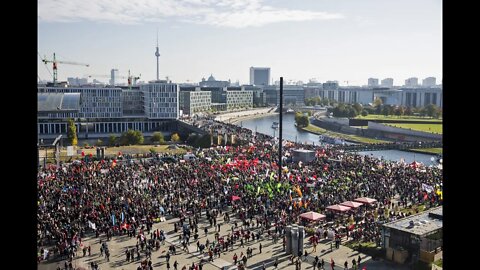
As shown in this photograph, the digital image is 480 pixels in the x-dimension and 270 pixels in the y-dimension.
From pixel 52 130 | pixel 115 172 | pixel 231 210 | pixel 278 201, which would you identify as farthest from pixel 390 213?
pixel 52 130

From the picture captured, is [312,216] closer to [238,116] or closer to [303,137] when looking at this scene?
[303,137]

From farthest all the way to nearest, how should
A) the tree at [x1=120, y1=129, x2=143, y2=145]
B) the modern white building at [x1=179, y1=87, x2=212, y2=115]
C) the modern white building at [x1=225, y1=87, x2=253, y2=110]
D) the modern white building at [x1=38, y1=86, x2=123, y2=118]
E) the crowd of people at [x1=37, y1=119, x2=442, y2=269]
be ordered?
1. the modern white building at [x1=225, y1=87, x2=253, y2=110]
2. the modern white building at [x1=179, y1=87, x2=212, y2=115]
3. the modern white building at [x1=38, y1=86, x2=123, y2=118]
4. the tree at [x1=120, y1=129, x2=143, y2=145]
5. the crowd of people at [x1=37, y1=119, x2=442, y2=269]

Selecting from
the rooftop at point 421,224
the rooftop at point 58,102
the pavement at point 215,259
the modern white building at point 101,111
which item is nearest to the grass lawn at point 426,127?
the modern white building at point 101,111

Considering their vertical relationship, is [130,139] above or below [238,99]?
below

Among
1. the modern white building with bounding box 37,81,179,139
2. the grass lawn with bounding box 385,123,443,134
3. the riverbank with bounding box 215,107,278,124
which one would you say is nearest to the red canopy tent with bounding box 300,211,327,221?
the grass lawn with bounding box 385,123,443,134

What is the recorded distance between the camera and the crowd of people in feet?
76.6

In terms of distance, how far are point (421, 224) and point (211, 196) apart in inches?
539

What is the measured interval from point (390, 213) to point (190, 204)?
11.3 metres

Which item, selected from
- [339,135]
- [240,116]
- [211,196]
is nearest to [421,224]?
[211,196]

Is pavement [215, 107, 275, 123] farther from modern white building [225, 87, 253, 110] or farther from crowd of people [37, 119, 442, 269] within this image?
crowd of people [37, 119, 442, 269]

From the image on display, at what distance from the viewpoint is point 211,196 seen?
30469 millimetres

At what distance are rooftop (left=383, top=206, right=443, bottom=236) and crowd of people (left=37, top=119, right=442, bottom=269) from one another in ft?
5.75

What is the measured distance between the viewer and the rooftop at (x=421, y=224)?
19986mm

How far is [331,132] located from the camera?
95.1 meters
